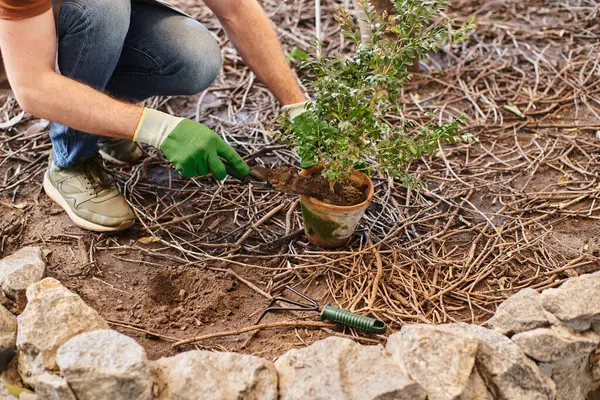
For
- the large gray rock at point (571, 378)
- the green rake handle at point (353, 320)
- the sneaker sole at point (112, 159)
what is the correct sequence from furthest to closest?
the sneaker sole at point (112, 159)
the green rake handle at point (353, 320)
the large gray rock at point (571, 378)

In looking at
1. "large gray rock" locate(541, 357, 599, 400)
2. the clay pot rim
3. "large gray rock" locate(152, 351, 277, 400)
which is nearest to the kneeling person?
the clay pot rim

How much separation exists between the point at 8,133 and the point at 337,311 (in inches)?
81.0

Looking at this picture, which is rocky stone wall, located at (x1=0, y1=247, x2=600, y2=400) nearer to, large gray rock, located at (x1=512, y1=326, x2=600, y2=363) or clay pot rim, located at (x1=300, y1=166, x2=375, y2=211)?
large gray rock, located at (x1=512, y1=326, x2=600, y2=363)

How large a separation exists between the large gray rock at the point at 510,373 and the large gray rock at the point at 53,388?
108 cm

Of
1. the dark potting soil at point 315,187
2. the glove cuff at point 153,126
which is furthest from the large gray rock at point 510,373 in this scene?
the glove cuff at point 153,126

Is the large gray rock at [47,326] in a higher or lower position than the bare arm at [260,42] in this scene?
lower

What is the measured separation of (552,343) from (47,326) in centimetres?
143

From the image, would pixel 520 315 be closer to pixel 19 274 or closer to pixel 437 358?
pixel 437 358

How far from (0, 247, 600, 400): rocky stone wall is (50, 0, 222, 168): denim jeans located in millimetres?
926

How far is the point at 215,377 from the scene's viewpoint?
169 centimetres

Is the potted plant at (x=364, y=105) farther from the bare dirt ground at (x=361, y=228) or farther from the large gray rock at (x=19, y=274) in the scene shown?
the large gray rock at (x=19, y=274)

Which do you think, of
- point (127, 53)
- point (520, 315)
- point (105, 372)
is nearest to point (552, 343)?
point (520, 315)

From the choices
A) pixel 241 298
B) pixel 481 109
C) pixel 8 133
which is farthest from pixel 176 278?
pixel 481 109

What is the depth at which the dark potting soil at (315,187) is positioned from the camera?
2.28 meters
